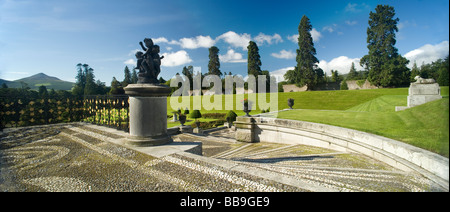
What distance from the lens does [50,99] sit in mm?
7906

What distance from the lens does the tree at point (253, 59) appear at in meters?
44.0

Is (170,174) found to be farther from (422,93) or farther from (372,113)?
(422,93)

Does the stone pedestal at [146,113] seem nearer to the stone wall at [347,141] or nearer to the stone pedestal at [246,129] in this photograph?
the stone pedestal at [246,129]

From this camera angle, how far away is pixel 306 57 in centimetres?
3612

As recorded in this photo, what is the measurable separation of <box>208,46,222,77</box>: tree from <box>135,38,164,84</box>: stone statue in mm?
49928

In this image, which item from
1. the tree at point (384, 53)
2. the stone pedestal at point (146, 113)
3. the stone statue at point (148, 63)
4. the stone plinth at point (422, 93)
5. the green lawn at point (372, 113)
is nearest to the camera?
the green lawn at point (372, 113)

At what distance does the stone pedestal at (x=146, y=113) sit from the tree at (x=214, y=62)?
50.5 metres

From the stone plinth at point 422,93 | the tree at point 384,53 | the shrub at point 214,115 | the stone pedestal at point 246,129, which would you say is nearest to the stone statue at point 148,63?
the stone pedestal at point 246,129

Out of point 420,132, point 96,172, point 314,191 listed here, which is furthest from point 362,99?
point 96,172

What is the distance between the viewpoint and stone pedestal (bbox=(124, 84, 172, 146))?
4574 mm

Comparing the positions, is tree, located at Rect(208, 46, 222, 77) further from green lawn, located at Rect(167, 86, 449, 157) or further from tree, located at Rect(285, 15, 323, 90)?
Result: tree, located at Rect(285, 15, 323, 90)
